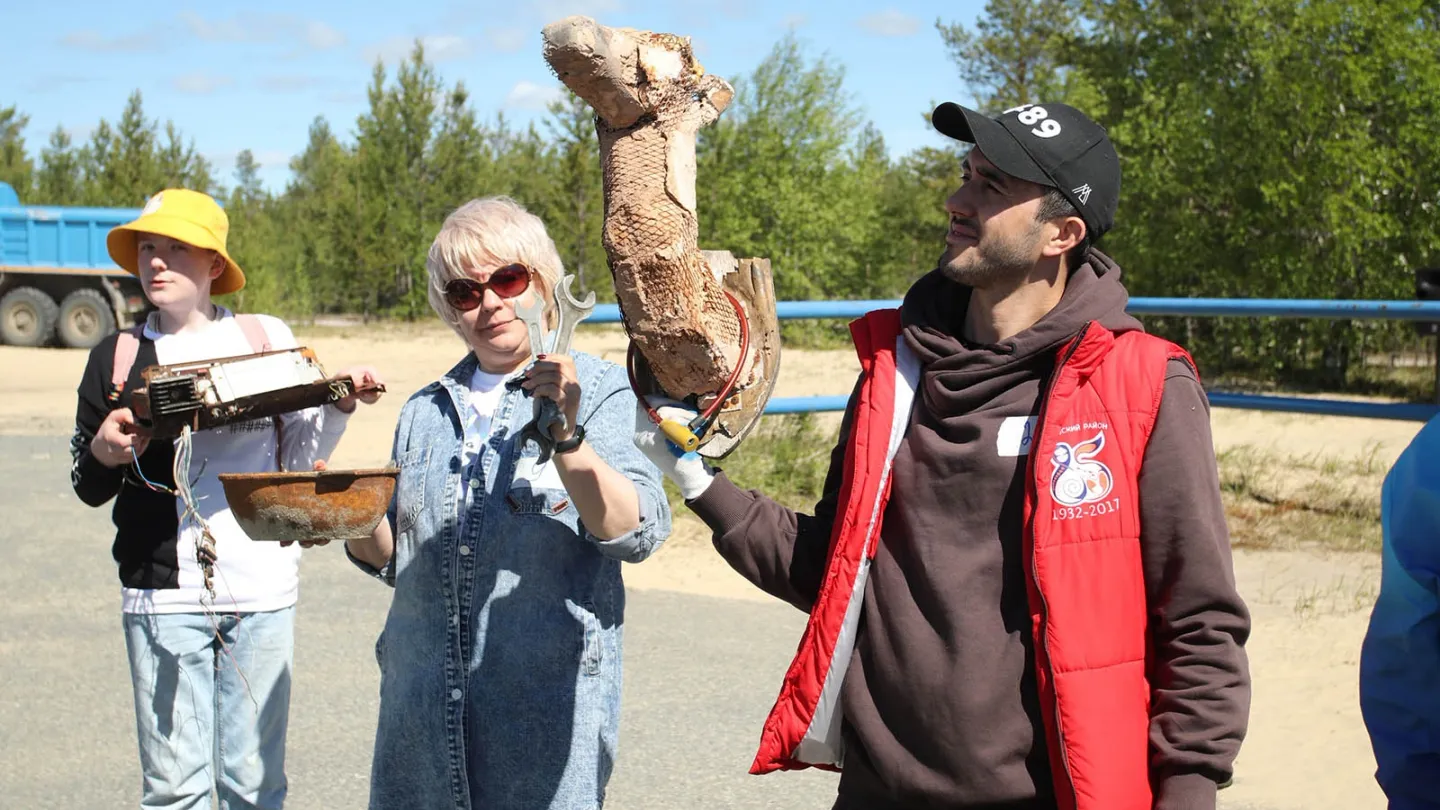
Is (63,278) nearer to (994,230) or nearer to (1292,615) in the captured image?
(1292,615)

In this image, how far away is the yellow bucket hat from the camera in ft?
11.4

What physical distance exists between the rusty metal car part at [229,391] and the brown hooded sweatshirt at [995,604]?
1.63 m

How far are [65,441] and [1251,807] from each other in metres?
11.4

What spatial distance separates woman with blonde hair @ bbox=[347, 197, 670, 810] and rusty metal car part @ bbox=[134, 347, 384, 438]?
1.88 ft

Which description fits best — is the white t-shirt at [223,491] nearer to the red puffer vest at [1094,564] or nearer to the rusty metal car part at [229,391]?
the rusty metal car part at [229,391]

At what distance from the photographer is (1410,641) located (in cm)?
177

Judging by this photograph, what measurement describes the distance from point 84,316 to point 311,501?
2448cm

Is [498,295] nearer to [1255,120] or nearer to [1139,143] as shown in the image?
[1255,120]

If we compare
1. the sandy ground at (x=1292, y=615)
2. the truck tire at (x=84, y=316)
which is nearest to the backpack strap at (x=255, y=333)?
the sandy ground at (x=1292, y=615)

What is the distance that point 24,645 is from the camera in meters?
6.20

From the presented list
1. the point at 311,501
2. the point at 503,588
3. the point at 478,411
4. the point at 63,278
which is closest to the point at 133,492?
the point at 311,501

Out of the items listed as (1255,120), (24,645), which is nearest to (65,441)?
(24,645)

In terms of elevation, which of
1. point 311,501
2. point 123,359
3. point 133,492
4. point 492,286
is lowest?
point 133,492

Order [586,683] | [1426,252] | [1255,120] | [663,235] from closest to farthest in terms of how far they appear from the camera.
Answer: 1. [663,235]
2. [586,683]
3. [1426,252]
4. [1255,120]
